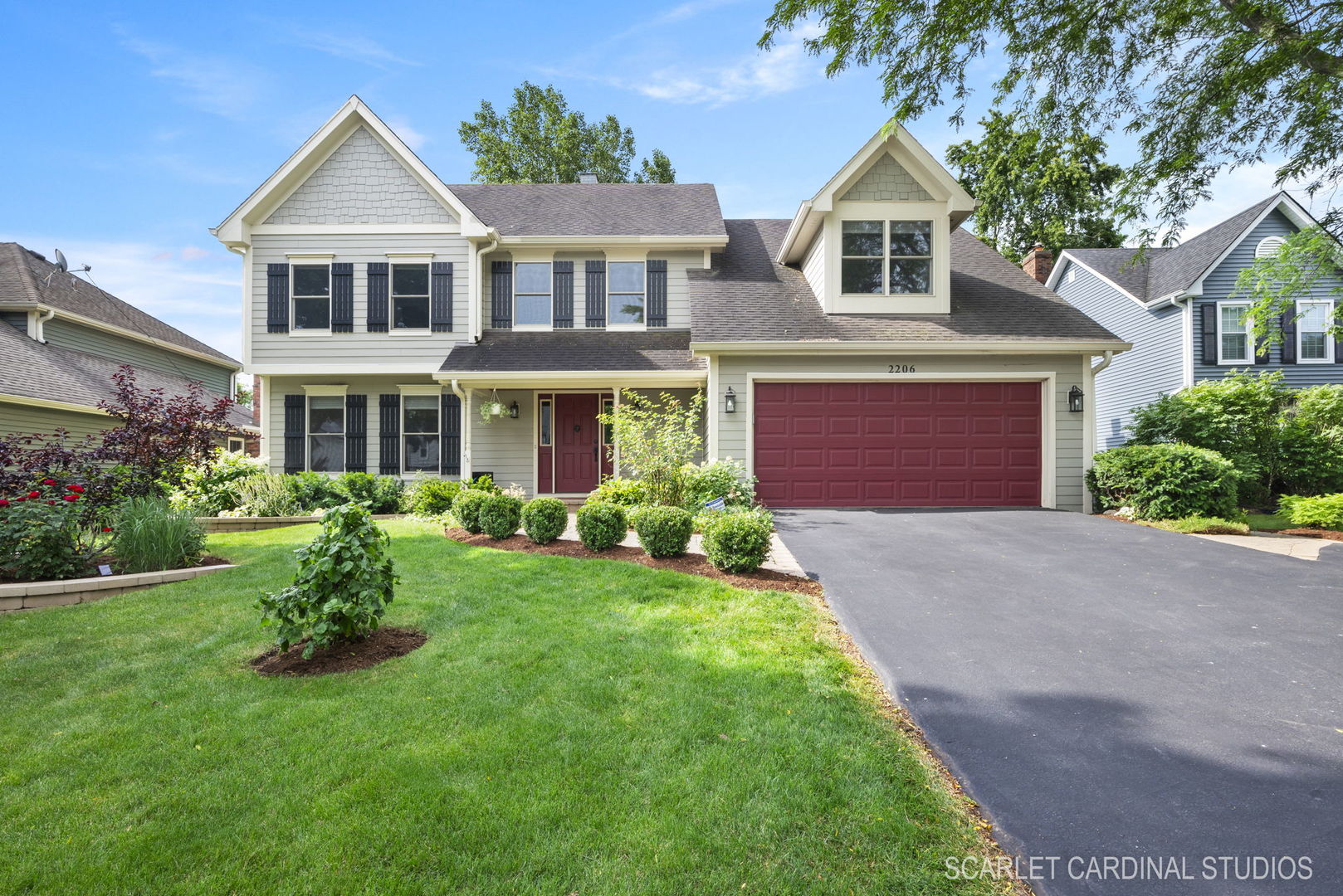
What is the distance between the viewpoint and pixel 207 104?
10047 mm

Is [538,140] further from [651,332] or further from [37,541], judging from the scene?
[37,541]

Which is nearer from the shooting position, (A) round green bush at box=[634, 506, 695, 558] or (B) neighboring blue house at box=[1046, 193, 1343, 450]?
(A) round green bush at box=[634, 506, 695, 558]

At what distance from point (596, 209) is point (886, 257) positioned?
658 centimetres

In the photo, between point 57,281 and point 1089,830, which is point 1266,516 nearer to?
point 1089,830

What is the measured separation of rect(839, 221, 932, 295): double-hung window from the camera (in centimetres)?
1081

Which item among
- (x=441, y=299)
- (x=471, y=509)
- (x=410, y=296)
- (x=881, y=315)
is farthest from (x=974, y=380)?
(x=410, y=296)

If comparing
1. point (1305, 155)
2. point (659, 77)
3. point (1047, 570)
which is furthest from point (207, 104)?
point (1305, 155)

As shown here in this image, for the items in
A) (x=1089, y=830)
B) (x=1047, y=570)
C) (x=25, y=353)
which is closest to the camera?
(x=1089, y=830)

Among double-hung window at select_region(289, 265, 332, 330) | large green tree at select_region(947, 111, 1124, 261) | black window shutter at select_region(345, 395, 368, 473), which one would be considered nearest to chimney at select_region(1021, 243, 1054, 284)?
large green tree at select_region(947, 111, 1124, 261)

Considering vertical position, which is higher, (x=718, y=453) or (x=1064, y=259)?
(x=1064, y=259)

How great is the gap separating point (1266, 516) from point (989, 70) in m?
9.83

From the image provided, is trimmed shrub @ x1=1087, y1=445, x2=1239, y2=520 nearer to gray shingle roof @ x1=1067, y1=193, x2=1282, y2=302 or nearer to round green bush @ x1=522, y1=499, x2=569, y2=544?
gray shingle roof @ x1=1067, y1=193, x2=1282, y2=302

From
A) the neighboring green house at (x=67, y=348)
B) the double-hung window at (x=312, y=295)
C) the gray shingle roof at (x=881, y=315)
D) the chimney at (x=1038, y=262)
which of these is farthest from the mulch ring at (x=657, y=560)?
the chimney at (x=1038, y=262)

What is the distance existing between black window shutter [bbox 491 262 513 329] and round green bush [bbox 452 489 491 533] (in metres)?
5.90
